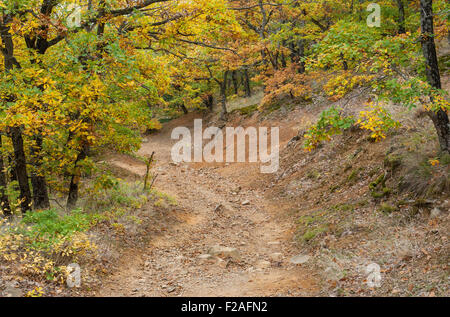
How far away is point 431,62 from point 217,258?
6.68 m

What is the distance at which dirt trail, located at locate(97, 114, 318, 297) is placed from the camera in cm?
676

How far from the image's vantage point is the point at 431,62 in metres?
7.73

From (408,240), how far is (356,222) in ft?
5.67

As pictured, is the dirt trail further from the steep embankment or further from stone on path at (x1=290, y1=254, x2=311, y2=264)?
stone on path at (x1=290, y1=254, x2=311, y2=264)

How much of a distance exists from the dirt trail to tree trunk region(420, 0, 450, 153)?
4412 mm

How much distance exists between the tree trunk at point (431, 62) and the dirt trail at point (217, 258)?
4412 millimetres

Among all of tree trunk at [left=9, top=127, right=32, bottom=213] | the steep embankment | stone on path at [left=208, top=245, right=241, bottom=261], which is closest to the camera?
the steep embankment

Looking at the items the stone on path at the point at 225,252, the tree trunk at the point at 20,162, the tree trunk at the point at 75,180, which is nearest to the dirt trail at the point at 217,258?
the stone on path at the point at 225,252

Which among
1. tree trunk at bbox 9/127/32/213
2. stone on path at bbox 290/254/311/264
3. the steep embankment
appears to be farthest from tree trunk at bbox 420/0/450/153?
tree trunk at bbox 9/127/32/213

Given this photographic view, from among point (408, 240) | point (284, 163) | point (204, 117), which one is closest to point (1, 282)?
point (408, 240)

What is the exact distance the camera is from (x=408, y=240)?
259 inches

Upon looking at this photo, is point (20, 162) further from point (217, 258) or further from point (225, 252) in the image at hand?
point (225, 252)

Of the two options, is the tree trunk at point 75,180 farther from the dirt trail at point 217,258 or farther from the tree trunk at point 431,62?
the tree trunk at point 431,62

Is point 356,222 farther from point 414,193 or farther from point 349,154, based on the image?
point 349,154
